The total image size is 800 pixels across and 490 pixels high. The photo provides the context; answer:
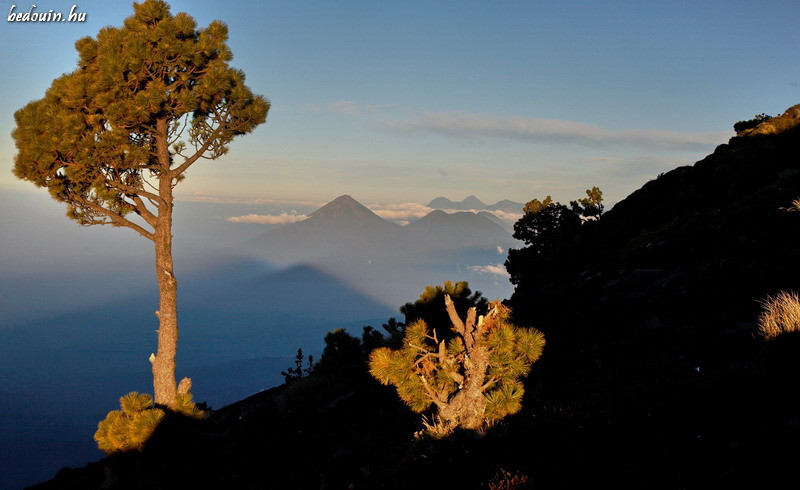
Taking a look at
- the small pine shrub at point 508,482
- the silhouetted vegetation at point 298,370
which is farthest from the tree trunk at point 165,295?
the small pine shrub at point 508,482

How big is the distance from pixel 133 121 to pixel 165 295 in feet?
16.7

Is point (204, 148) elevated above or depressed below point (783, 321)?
above

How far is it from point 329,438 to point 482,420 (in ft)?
13.5

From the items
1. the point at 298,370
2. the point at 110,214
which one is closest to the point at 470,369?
the point at 110,214

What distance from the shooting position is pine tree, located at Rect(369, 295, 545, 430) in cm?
943

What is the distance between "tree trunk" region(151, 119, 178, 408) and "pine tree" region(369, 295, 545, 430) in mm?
7485

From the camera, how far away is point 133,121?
1438 cm

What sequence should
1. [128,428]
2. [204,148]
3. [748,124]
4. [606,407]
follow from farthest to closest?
[748,124] → [204,148] → [128,428] → [606,407]

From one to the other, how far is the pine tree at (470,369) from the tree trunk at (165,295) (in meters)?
7.48

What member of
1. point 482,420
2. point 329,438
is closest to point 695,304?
point 482,420

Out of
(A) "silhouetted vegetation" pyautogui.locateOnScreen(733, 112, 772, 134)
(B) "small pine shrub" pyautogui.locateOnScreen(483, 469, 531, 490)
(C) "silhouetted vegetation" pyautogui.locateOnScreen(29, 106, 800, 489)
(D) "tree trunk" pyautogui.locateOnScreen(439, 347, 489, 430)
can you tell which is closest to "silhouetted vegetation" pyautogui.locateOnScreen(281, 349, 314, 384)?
(C) "silhouetted vegetation" pyautogui.locateOnScreen(29, 106, 800, 489)

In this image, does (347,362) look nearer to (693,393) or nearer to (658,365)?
(658,365)

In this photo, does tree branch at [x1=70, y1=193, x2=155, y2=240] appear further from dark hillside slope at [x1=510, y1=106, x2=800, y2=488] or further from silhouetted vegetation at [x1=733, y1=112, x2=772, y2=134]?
silhouetted vegetation at [x1=733, y1=112, x2=772, y2=134]

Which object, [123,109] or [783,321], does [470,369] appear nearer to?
[783,321]
